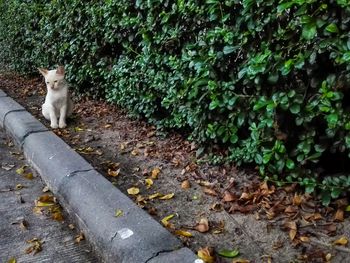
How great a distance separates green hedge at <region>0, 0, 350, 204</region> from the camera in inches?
97.4

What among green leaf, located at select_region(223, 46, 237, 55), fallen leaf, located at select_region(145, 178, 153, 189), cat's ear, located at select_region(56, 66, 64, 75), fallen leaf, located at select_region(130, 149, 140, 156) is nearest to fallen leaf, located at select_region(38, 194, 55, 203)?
fallen leaf, located at select_region(145, 178, 153, 189)

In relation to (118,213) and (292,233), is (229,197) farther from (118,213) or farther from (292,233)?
(118,213)

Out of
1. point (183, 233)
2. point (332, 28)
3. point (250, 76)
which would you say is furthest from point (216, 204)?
point (332, 28)

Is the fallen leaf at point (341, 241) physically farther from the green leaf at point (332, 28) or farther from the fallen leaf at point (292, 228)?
the green leaf at point (332, 28)

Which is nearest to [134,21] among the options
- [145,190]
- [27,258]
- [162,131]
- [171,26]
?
[171,26]

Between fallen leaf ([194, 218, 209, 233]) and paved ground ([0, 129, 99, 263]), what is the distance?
2.21 feet

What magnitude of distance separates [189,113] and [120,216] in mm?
1262

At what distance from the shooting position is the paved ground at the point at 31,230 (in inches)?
104

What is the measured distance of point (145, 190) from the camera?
10.9 ft

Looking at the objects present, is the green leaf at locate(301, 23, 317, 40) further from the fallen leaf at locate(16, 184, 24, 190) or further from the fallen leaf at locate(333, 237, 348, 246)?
the fallen leaf at locate(16, 184, 24, 190)

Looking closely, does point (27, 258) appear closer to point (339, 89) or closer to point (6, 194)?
point (6, 194)

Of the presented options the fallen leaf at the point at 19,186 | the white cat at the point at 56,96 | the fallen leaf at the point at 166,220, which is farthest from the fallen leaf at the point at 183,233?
the white cat at the point at 56,96

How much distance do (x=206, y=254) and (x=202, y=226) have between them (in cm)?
32

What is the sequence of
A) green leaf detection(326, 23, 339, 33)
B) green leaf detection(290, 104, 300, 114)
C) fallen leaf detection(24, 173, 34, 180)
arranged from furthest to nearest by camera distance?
fallen leaf detection(24, 173, 34, 180), green leaf detection(290, 104, 300, 114), green leaf detection(326, 23, 339, 33)
